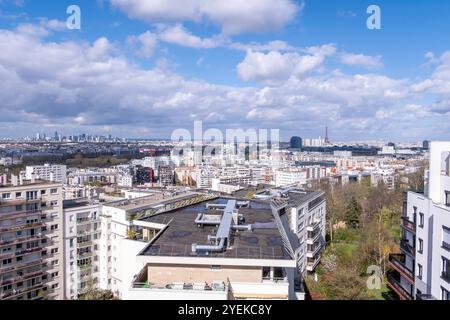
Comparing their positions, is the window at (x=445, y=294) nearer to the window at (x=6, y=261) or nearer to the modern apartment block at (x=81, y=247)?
the modern apartment block at (x=81, y=247)

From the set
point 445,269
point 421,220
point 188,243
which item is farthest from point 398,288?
point 188,243

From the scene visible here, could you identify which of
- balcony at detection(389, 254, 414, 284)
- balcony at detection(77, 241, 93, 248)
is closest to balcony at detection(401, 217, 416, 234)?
balcony at detection(389, 254, 414, 284)

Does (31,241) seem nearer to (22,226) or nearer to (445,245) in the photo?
(22,226)

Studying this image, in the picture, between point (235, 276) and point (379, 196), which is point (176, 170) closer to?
point (379, 196)

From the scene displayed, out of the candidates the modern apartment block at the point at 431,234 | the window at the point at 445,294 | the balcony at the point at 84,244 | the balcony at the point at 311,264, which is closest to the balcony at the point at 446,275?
the modern apartment block at the point at 431,234

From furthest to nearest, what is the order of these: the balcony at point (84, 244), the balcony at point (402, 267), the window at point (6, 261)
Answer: the balcony at point (84, 244) → the window at point (6, 261) → the balcony at point (402, 267)

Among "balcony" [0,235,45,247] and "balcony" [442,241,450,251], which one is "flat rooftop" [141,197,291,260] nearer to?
"balcony" [442,241,450,251]

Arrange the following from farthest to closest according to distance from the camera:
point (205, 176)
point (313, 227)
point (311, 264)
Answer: point (205, 176)
point (313, 227)
point (311, 264)
